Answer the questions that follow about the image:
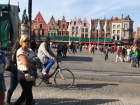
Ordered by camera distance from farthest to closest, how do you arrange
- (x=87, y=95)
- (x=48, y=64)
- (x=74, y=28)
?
(x=74, y=28)
(x=48, y=64)
(x=87, y=95)

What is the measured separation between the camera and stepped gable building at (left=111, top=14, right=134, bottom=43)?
298ft

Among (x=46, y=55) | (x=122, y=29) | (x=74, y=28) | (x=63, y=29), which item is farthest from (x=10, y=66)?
(x=122, y=29)

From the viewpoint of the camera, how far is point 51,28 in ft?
287

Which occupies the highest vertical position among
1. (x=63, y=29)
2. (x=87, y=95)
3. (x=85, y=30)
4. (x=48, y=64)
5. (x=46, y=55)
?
(x=63, y=29)

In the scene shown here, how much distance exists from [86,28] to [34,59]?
8461cm

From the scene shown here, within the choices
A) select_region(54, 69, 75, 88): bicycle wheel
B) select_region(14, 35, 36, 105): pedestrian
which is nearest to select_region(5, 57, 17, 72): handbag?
select_region(14, 35, 36, 105): pedestrian

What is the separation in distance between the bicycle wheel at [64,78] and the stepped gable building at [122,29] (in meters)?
84.5

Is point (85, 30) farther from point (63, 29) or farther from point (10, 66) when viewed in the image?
point (10, 66)

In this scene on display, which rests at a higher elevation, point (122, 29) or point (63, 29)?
point (122, 29)

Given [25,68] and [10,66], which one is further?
[10,66]

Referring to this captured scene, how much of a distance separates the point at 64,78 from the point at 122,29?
3383 inches

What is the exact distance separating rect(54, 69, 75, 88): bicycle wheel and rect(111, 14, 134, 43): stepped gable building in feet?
277

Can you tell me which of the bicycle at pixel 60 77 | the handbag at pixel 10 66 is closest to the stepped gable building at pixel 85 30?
the bicycle at pixel 60 77

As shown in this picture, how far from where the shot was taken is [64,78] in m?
7.84
